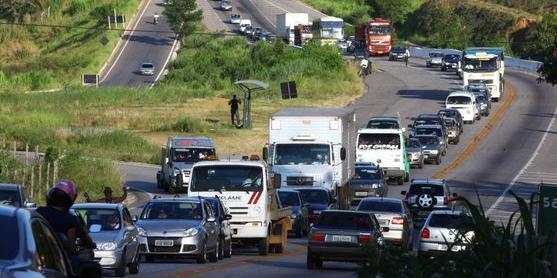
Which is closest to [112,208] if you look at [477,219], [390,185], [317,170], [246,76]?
[477,219]

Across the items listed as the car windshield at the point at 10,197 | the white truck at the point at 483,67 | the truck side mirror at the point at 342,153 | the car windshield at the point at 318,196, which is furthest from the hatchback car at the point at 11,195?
the white truck at the point at 483,67

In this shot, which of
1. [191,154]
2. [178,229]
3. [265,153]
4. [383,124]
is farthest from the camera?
[383,124]

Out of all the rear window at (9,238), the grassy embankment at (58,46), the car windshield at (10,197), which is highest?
the rear window at (9,238)

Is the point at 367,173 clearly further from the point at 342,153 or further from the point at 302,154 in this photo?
the point at 342,153

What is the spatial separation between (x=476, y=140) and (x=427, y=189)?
3067cm

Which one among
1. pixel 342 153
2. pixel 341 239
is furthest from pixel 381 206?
pixel 341 239

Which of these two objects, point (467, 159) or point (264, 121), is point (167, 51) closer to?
point (264, 121)

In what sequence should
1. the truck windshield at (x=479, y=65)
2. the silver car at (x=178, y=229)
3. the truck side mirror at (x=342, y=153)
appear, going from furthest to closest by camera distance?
the truck windshield at (x=479, y=65) < the truck side mirror at (x=342, y=153) < the silver car at (x=178, y=229)

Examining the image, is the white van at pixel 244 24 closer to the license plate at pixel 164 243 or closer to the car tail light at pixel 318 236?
the car tail light at pixel 318 236

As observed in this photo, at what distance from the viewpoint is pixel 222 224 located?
30484 mm

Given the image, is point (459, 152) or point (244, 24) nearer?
point (459, 152)

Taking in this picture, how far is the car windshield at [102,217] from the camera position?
25156mm

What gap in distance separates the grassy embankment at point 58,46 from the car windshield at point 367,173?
5945 centimetres

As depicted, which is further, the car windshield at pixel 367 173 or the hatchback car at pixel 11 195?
the car windshield at pixel 367 173
